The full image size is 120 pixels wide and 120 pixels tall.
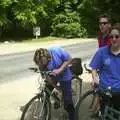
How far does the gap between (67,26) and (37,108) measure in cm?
4094

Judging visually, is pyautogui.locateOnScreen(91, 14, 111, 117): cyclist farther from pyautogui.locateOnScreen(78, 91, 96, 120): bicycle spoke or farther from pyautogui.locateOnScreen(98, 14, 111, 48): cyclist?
pyautogui.locateOnScreen(78, 91, 96, 120): bicycle spoke

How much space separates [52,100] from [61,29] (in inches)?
1594

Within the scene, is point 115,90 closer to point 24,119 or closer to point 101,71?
point 101,71

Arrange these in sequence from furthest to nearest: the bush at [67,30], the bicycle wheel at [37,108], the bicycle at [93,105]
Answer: the bush at [67,30], the bicycle wheel at [37,108], the bicycle at [93,105]

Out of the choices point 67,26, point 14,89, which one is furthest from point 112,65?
point 67,26

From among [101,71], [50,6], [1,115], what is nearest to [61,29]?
[50,6]

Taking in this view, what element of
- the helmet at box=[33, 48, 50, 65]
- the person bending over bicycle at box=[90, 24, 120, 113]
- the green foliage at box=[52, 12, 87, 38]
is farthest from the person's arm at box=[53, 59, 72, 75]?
the green foliage at box=[52, 12, 87, 38]

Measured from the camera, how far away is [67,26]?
47.6 meters

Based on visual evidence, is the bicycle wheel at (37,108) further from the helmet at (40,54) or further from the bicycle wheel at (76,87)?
the bicycle wheel at (76,87)

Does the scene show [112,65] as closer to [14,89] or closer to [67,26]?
[14,89]

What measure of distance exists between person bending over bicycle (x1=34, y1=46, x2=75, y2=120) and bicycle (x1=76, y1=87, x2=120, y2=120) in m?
0.22

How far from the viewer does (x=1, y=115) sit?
893cm

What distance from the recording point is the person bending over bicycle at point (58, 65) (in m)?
6.70

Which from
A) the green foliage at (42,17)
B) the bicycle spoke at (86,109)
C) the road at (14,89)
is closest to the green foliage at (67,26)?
the green foliage at (42,17)
